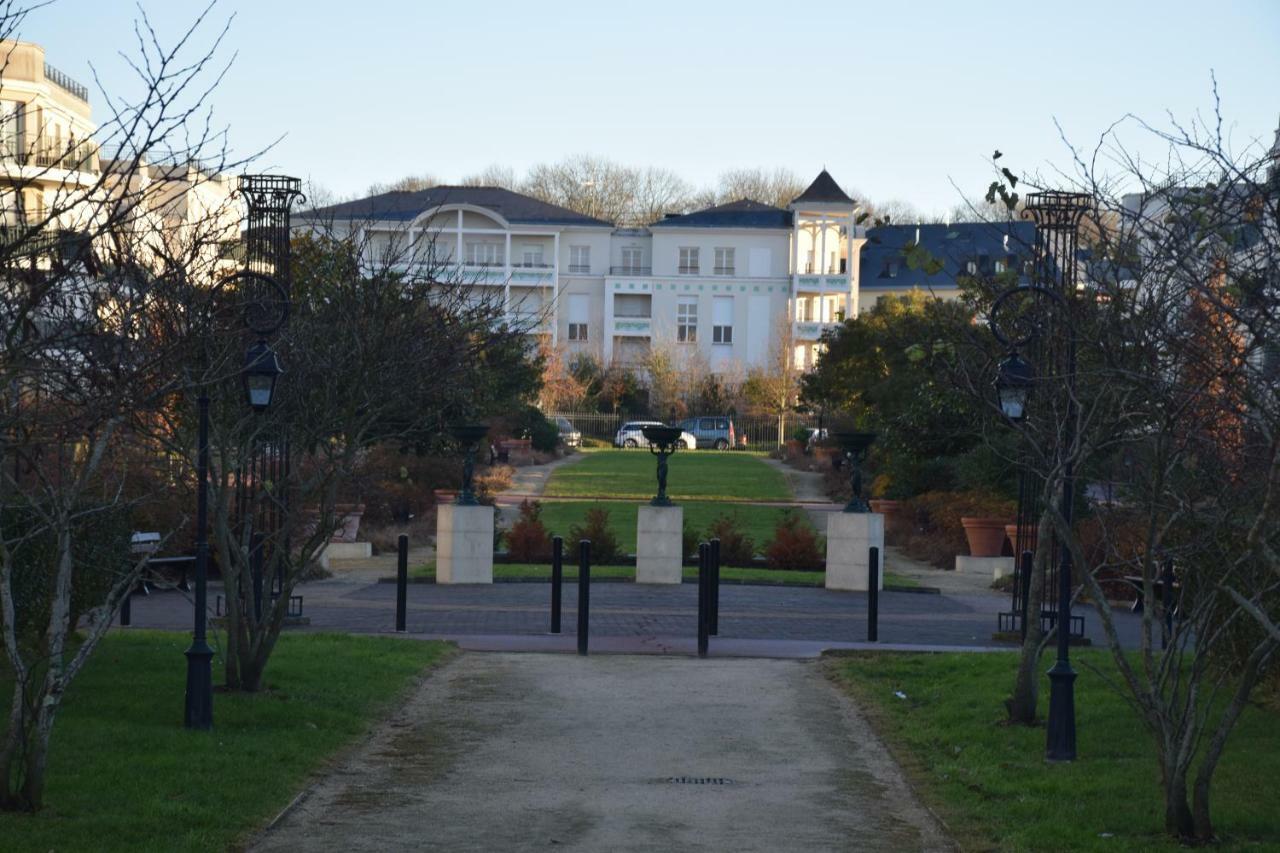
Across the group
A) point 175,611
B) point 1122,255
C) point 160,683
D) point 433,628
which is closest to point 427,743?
point 160,683

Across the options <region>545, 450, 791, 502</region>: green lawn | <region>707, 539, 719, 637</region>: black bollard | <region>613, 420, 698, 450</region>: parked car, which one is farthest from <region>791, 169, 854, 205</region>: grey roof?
<region>707, 539, 719, 637</region>: black bollard

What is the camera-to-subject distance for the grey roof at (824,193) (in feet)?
266

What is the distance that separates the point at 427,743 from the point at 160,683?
2.51 m

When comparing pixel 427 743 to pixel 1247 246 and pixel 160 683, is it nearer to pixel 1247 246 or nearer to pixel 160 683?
pixel 160 683

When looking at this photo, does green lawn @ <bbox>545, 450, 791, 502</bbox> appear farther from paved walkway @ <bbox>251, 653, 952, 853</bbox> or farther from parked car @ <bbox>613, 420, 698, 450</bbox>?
paved walkway @ <bbox>251, 653, 952, 853</bbox>

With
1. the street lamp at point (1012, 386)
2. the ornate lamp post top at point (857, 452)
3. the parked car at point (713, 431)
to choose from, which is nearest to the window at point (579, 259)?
the parked car at point (713, 431)

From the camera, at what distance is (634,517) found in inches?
1371

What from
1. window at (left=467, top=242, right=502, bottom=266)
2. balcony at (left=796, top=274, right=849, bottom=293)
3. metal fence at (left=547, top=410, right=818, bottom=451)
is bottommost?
metal fence at (left=547, top=410, right=818, bottom=451)

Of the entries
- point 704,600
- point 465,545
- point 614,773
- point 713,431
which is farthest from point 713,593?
point 713,431

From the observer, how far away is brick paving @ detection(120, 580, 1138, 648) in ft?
58.2

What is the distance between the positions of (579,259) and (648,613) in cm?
6539

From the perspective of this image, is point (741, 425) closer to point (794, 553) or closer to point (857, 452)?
point (794, 553)

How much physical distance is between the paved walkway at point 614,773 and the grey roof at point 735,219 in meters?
70.0

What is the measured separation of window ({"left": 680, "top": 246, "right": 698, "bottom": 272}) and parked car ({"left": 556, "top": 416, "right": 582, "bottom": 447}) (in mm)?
15615
